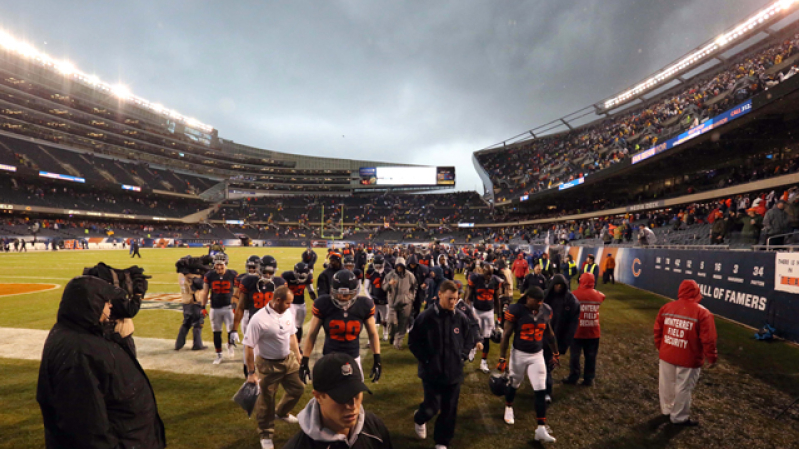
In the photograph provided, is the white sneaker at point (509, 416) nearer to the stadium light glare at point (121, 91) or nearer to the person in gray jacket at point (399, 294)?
the person in gray jacket at point (399, 294)

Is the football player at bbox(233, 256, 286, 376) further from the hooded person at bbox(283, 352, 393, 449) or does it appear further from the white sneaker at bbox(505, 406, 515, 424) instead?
the hooded person at bbox(283, 352, 393, 449)

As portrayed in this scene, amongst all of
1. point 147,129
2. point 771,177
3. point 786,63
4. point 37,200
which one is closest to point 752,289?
point 771,177

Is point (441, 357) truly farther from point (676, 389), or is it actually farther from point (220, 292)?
point (220, 292)

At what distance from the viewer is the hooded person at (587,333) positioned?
6426 millimetres

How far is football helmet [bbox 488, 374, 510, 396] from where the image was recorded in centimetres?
467

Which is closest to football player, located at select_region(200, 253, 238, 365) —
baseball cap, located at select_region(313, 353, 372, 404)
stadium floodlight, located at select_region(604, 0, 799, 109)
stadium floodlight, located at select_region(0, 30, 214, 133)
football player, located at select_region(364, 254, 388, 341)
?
football player, located at select_region(364, 254, 388, 341)

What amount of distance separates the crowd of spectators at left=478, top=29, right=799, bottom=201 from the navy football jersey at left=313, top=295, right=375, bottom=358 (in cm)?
2492

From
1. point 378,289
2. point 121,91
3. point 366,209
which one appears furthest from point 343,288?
point 121,91

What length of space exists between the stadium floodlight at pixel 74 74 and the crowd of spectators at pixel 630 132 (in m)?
71.8

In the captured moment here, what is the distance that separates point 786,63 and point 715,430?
32.5m

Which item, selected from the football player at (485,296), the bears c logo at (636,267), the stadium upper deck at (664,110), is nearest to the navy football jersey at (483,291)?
the football player at (485,296)

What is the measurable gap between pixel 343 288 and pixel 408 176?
2967 inches

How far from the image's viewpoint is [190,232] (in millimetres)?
65062

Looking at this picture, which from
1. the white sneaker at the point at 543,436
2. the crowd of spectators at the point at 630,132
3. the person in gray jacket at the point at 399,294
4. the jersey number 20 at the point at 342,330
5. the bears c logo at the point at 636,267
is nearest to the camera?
the white sneaker at the point at 543,436
